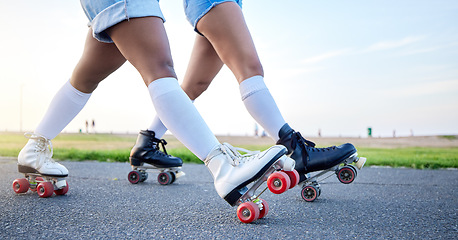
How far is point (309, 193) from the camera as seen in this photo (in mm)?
2762

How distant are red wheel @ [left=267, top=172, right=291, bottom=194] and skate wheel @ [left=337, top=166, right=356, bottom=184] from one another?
2.84 feet

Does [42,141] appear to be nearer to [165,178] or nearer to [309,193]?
[165,178]

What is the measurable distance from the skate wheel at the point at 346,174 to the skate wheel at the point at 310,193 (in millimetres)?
241

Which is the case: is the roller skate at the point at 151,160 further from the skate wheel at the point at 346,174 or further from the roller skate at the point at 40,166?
the skate wheel at the point at 346,174

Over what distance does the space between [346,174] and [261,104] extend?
0.77 meters

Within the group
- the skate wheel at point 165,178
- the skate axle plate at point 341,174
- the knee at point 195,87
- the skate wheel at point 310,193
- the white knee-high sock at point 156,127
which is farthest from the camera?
the skate wheel at point 165,178

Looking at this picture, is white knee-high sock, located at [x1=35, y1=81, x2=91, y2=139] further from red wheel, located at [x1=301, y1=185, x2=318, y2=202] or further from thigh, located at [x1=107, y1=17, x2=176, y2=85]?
red wheel, located at [x1=301, y1=185, x2=318, y2=202]

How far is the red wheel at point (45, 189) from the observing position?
277cm

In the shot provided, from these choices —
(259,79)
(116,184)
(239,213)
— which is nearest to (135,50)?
(259,79)

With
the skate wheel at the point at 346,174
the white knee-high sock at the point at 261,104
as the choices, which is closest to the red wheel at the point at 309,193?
the skate wheel at the point at 346,174

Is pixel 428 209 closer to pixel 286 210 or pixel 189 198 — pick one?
pixel 286 210

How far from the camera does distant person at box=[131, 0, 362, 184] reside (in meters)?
2.34

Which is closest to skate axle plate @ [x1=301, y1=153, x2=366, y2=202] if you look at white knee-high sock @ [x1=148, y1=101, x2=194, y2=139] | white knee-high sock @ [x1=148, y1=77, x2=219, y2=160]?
white knee-high sock @ [x1=148, y1=77, x2=219, y2=160]

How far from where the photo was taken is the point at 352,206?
8.55ft
